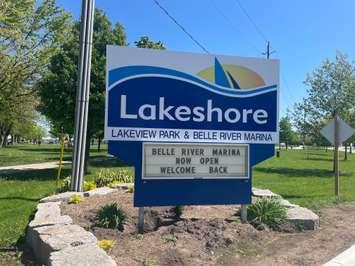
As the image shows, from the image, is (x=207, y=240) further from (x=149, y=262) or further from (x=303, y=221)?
(x=303, y=221)

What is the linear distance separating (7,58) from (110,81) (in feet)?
51.4

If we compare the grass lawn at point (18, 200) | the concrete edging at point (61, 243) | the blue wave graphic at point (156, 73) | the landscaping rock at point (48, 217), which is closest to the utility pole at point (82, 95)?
the grass lawn at point (18, 200)

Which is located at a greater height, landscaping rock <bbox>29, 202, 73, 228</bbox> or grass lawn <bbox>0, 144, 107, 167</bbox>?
grass lawn <bbox>0, 144, 107, 167</bbox>

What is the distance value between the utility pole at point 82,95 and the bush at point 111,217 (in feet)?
12.5

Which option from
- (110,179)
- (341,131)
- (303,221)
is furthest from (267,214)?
(341,131)

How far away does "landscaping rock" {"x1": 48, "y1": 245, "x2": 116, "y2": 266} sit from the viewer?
19.3 feet

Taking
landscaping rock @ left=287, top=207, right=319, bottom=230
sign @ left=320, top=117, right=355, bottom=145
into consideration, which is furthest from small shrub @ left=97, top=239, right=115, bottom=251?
Result: sign @ left=320, top=117, right=355, bottom=145

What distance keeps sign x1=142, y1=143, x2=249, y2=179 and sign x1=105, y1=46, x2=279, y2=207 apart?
0.02 meters

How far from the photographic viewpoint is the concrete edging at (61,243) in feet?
19.6

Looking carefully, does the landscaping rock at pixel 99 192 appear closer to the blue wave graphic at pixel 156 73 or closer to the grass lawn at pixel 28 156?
the blue wave graphic at pixel 156 73

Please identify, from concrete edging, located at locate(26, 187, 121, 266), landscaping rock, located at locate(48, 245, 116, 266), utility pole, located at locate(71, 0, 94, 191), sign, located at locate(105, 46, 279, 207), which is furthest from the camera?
utility pole, located at locate(71, 0, 94, 191)

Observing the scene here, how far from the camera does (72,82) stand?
21.1m

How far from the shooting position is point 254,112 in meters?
9.53

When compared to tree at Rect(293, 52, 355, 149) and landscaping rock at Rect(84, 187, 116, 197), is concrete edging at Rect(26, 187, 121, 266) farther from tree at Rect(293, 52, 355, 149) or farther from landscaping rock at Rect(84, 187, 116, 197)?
tree at Rect(293, 52, 355, 149)
